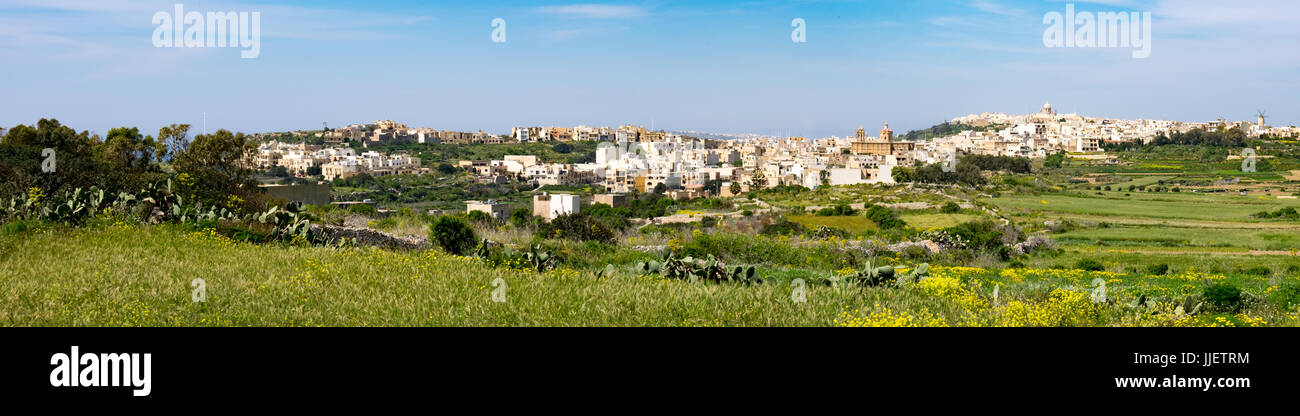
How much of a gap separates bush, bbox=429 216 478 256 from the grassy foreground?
3.20 meters

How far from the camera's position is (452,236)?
1219 centimetres

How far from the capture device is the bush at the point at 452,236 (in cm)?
1193

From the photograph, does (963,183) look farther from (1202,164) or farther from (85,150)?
(85,150)

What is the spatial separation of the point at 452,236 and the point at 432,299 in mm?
5832

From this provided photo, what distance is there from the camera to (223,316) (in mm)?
5934

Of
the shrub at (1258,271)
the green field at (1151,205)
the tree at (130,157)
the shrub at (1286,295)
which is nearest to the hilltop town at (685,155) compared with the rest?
the green field at (1151,205)

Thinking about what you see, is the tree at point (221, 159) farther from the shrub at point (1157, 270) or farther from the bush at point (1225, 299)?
the shrub at point (1157, 270)

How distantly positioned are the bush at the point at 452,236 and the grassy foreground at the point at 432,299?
10.5ft

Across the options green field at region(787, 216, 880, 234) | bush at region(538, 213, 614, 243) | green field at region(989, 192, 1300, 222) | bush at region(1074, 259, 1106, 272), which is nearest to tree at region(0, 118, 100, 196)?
bush at region(538, 213, 614, 243)

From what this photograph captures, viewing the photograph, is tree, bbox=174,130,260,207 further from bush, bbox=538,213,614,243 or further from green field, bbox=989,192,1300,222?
green field, bbox=989,192,1300,222

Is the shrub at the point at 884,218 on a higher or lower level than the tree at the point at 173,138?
lower
